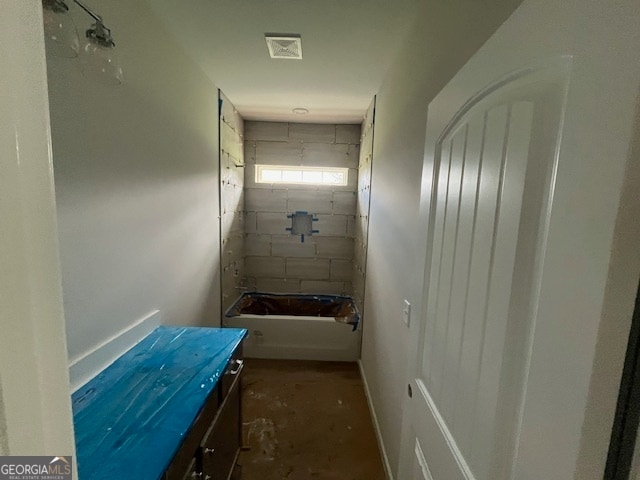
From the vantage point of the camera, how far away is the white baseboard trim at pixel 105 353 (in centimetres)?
112

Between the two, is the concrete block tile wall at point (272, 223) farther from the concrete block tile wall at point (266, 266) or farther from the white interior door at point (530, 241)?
the white interior door at point (530, 241)

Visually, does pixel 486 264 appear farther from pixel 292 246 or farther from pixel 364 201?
pixel 292 246

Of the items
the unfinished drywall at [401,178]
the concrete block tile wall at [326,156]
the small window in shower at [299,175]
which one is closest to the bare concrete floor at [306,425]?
the unfinished drywall at [401,178]

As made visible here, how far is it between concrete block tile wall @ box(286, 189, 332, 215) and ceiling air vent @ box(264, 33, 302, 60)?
1.82 meters

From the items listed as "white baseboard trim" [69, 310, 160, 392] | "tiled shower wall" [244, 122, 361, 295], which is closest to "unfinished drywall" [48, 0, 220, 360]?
"white baseboard trim" [69, 310, 160, 392]

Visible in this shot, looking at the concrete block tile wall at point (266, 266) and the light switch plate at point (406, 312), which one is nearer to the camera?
the light switch plate at point (406, 312)

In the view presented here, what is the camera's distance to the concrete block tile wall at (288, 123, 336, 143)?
11.9 feet

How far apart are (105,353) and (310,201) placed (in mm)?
2789

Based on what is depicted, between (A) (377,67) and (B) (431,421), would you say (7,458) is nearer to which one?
(B) (431,421)

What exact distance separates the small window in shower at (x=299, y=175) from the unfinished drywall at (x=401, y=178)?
1197mm

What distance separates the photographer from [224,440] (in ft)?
4.57

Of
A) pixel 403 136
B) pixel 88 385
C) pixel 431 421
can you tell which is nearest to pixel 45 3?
pixel 88 385

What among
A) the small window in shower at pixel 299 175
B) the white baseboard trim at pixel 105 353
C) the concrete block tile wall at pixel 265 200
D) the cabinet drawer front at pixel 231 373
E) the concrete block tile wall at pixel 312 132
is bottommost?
the cabinet drawer front at pixel 231 373

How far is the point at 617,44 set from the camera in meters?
0.34
